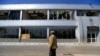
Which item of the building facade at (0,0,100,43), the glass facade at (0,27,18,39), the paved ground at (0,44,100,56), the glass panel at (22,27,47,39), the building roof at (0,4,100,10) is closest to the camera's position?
the paved ground at (0,44,100,56)

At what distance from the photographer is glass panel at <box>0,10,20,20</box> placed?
64.7 meters

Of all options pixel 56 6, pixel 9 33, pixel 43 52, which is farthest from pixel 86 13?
pixel 43 52

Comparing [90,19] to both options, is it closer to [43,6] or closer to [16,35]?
[43,6]

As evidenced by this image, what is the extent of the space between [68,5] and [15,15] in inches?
480

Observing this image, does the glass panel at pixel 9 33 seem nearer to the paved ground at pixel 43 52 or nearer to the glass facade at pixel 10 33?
the glass facade at pixel 10 33

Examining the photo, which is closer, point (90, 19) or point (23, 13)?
point (90, 19)

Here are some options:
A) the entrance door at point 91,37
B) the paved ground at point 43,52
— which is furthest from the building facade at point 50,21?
the paved ground at point 43,52

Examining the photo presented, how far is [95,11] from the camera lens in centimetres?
6450

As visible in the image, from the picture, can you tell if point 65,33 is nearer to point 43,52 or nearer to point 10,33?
point 10,33

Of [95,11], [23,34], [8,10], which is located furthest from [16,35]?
[95,11]

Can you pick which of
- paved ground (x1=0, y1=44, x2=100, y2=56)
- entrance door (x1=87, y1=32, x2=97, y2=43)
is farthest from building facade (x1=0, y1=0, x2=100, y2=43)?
paved ground (x1=0, y1=44, x2=100, y2=56)

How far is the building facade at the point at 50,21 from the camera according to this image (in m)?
60.8

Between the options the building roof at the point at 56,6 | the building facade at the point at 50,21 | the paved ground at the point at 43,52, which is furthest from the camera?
the building roof at the point at 56,6

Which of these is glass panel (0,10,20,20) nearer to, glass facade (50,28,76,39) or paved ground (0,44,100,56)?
glass facade (50,28,76,39)
